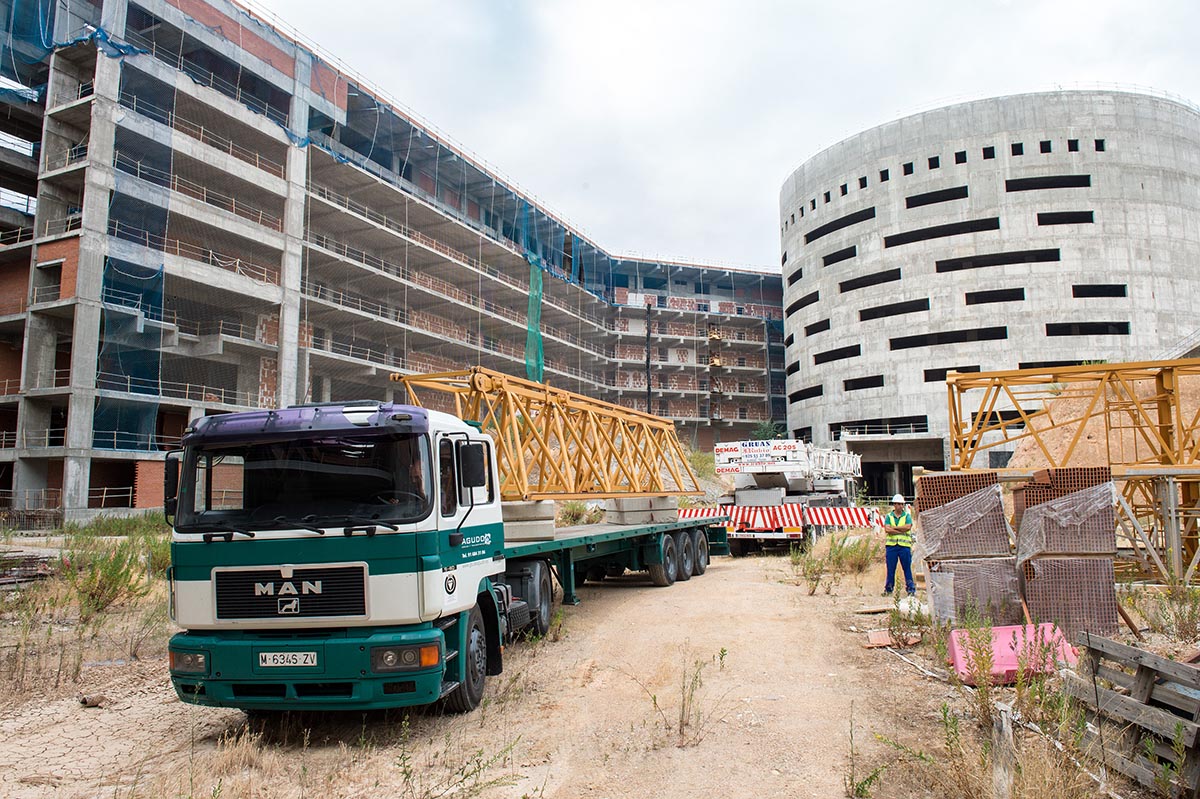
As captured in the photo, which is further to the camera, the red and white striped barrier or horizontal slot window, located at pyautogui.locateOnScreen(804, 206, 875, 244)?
horizontal slot window, located at pyautogui.locateOnScreen(804, 206, 875, 244)

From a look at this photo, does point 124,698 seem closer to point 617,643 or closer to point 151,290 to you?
point 617,643

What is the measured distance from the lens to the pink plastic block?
5.98 meters

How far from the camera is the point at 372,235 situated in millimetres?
38500

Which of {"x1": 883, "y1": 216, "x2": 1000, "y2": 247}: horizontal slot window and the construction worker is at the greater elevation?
{"x1": 883, "y1": 216, "x2": 1000, "y2": 247}: horizontal slot window

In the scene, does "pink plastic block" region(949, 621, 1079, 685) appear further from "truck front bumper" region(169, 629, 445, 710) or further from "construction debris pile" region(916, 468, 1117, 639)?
"truck front bumper" region(169, 629, 445, 710)

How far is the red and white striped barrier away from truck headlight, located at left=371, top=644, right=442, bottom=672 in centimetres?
1278

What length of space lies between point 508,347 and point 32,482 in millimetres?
28828

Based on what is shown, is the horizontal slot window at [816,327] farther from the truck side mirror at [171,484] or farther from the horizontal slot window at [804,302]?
the truck side mirror at [171,484]

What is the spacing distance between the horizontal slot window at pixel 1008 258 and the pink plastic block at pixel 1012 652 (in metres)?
47.5

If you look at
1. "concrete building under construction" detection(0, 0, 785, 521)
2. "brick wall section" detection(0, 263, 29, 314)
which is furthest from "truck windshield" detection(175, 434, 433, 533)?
"brick wall section" detection(0, 263, 29, 314)

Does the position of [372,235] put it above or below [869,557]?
above

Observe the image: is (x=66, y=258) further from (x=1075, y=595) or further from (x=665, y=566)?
(x=1075, y=595)

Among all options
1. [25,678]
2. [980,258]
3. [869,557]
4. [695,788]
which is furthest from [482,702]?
[980,258]

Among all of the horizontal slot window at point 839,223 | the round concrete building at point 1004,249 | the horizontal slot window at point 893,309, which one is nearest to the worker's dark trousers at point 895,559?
the round concrete building at point 1004,249
